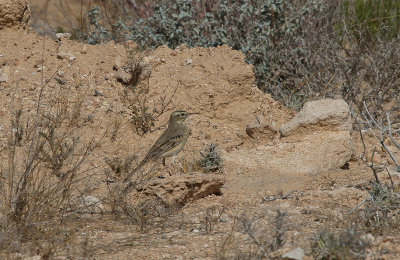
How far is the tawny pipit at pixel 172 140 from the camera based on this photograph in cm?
747

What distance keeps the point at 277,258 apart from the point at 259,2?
620 centimetres

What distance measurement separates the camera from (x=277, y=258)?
452 cm

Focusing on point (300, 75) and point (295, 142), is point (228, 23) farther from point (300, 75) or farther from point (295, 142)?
point (295, 142)

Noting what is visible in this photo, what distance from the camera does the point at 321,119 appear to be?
7977 millimetres

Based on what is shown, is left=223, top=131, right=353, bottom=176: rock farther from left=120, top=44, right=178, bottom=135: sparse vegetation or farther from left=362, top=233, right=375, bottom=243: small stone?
left=362, top=233, right=375, bottom=243: small stone

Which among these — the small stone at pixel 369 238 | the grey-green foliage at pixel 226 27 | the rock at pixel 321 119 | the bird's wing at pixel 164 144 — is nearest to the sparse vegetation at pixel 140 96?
the bird's wing at pixel 164 144

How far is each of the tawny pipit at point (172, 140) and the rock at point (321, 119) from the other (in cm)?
134

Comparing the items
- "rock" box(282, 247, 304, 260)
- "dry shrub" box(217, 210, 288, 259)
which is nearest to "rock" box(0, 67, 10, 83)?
"dry shrub" box(217, 210, 288, 259)

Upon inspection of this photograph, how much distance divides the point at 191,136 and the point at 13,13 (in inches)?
117

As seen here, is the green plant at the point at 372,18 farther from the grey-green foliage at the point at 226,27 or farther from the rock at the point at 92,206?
the rock at the point at 92,206

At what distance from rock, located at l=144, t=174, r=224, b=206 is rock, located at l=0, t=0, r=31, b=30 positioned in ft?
12.7

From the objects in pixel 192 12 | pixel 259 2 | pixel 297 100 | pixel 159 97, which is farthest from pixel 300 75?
pixel 159 97

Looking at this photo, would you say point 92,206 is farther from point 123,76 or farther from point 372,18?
point 372,18

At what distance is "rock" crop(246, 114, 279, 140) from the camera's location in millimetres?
8320
